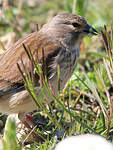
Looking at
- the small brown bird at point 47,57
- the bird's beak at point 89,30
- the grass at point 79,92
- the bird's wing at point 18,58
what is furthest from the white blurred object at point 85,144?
the bird's beak at point 89,30

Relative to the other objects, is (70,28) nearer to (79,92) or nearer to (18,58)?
(18,58)

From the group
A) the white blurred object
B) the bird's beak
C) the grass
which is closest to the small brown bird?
the bird's beak

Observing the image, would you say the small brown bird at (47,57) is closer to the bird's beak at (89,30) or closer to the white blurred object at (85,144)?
the bird's beak at (89,30)

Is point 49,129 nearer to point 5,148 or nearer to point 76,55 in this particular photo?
point 76,55

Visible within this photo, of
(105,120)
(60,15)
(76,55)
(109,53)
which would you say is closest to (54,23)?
(60,15)

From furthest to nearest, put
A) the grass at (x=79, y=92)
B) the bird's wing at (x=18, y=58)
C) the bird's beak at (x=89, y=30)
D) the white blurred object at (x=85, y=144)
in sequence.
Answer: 1. the bird's beak at (x=89, y=30)
2. the bird's wing at (x=18, y=58)
3. the grass at (x=79, y=92)
4. the white blurred object at (x=85, y=144)

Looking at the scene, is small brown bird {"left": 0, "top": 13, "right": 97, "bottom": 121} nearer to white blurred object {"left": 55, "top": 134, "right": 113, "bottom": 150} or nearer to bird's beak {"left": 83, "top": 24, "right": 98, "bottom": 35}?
bird's beak {"left": 83, "top": 24, "right": 98, "bottom": 35}
